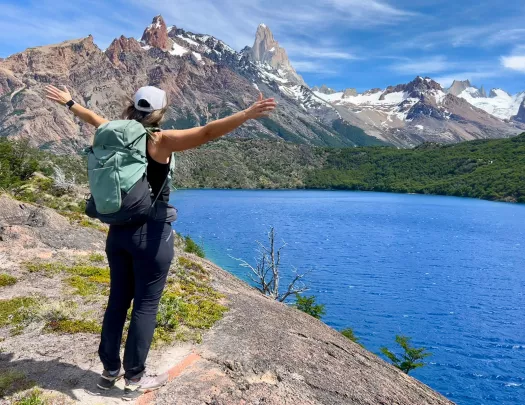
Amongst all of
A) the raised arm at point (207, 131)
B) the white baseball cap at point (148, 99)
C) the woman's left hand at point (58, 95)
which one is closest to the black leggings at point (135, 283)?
the raised arm at point (207, 131)

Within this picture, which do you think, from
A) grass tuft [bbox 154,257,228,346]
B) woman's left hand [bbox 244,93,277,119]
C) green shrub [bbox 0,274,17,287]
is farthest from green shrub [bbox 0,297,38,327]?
woman's left hand [bbox 244,93,277,119]

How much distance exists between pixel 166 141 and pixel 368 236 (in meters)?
67.2

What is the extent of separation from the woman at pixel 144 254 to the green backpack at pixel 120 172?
7.4 inches

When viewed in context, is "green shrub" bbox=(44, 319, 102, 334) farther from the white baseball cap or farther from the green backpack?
the white baseball cap

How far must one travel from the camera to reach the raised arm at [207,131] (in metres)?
4.12

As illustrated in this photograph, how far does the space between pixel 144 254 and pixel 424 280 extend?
4441cm

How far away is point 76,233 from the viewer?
44.4 ft

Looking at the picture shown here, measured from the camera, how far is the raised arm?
4117 millimetres

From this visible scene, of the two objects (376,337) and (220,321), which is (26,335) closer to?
(220,321)

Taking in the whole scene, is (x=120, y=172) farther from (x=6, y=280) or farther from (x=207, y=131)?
(x=6, y=280)

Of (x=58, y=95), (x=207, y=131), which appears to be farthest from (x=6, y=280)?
(x=207, y=131)

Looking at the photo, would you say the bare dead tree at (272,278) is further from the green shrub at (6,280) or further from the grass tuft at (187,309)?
the green shrub at (6,280)

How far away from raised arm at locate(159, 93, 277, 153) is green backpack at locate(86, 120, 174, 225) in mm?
257

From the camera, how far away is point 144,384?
464 centimetres
